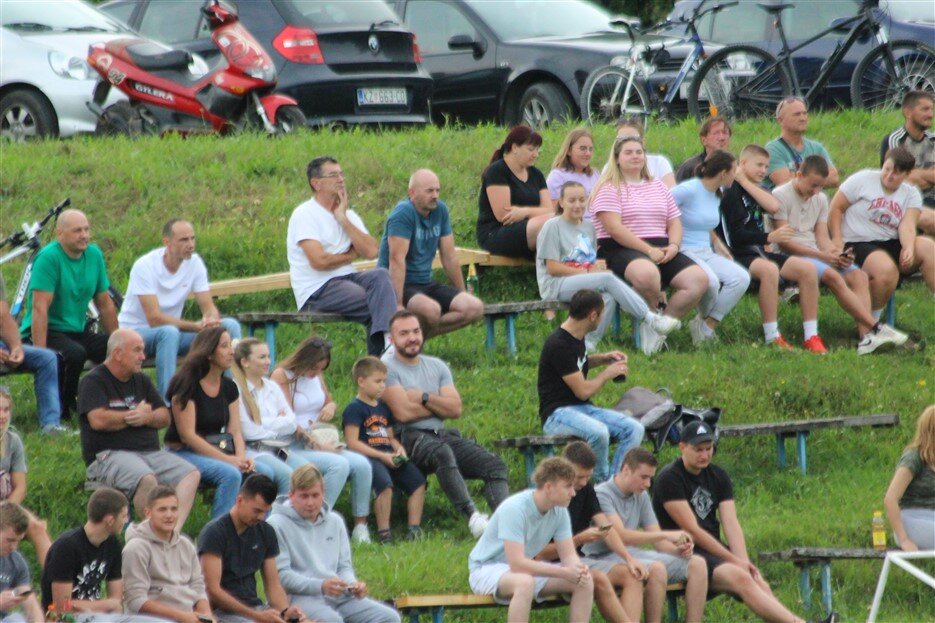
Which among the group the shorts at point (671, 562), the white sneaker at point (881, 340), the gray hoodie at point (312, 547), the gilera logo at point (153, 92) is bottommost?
the shorts at point (671, 562)

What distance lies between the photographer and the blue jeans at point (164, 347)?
Answer: 11.9 meters

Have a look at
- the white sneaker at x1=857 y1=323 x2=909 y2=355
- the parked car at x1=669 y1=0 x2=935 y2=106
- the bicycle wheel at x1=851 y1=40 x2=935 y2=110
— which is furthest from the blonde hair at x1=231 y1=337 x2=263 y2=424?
the parked car at x1=669 y1=0 x2=935 y2=106

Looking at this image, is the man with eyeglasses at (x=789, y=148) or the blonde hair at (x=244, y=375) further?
the man with eyeglasses at (x=789, y=148)

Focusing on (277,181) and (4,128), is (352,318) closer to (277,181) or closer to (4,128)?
(277,181)

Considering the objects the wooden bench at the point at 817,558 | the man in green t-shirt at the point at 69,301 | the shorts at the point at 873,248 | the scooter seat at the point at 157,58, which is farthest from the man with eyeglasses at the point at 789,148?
the man in green t-shirt at the point at 69,301

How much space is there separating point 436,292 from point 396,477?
215cm

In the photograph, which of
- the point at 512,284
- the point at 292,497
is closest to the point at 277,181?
the point at 512,284

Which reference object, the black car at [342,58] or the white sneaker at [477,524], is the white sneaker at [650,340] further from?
the black car at [342,58]

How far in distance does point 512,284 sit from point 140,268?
Answer: 369 centimetres

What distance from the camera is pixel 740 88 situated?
1775cm

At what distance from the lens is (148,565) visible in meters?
9.42

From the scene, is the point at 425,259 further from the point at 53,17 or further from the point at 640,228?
the point at 53,17

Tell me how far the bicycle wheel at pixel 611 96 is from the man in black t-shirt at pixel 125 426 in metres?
7.84

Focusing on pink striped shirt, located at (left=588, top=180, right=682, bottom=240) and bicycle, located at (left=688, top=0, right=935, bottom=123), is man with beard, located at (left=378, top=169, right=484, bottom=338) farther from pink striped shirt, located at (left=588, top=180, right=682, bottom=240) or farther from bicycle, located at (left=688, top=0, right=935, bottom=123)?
bicycle, located at (left=688, top=0, right=935, bottom=123)
